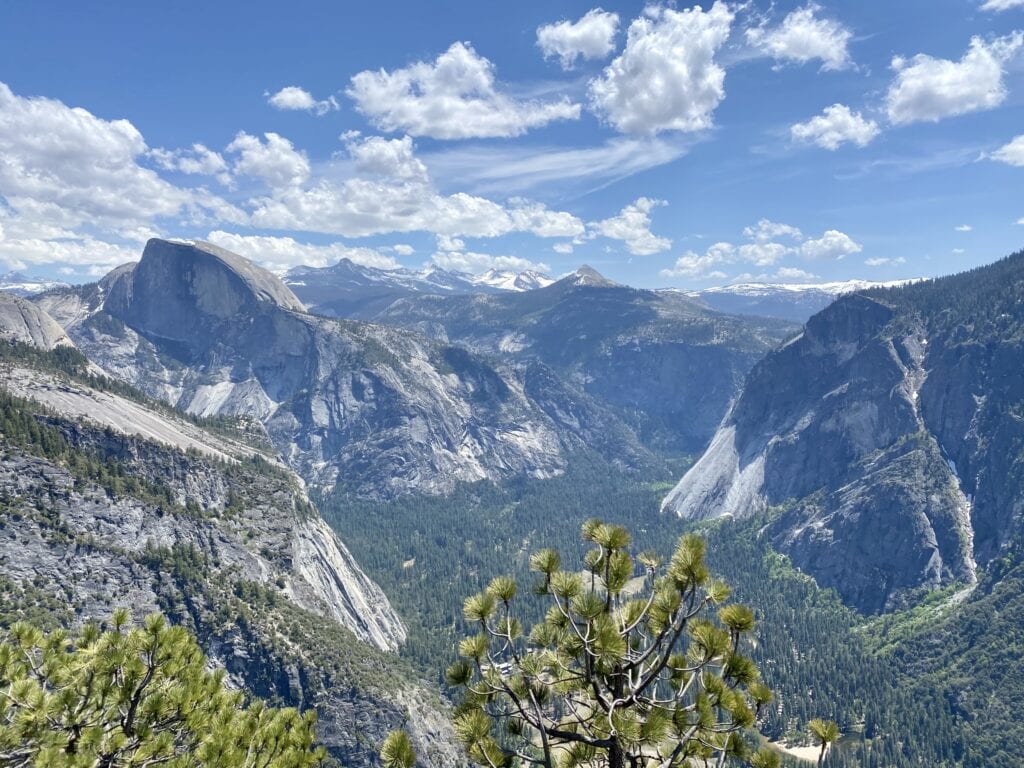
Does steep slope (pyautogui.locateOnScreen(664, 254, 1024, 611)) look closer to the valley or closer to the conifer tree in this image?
the valley

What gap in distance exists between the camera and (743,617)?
32.8 ft

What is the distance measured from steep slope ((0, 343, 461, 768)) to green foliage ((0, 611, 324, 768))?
219ft

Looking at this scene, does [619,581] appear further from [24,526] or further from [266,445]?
[266,445]

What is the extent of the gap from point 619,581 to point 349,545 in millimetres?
201589

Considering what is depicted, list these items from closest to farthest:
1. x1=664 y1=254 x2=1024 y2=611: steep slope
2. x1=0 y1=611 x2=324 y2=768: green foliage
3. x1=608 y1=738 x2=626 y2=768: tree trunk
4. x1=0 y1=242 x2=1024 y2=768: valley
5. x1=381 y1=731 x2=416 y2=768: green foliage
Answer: x1=608 y1=738 x2=626 y2=768: tree trunk < x1=381 y1=731 x2=416 y2=768: green foliage < x1=0 y1=611 x2=324 y2=768: green foliage < x1=0 y1=242 x2=1024 y2=768: valley < x1=664 y1=254 x2=1024 y2=611: steep slope

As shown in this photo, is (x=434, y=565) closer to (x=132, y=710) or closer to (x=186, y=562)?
(x=186, y=562)

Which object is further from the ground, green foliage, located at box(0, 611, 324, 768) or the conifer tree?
the conifer tree

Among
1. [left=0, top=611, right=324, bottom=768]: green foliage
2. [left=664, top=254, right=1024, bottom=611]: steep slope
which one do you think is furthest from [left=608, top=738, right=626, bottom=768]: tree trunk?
[left=664, top=254, right=1024, bottom=611]: steep slope

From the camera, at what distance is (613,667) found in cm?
1002

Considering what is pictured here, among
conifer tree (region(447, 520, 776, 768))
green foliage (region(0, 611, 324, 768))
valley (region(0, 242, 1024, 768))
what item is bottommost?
valley (region(0, 242, 1024, 768))

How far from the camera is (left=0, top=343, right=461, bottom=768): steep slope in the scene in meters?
75.3

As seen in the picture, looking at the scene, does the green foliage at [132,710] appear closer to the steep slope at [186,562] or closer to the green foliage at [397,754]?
the green foliage at [397,754]

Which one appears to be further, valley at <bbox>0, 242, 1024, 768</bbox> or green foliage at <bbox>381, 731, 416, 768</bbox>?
valley at <bbox>0, 242, 1024, 768</bbox>

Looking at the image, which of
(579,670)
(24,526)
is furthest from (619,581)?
(24,526)
